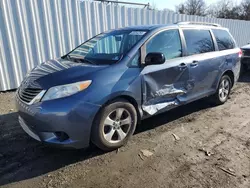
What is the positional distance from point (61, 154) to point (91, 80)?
1.17m

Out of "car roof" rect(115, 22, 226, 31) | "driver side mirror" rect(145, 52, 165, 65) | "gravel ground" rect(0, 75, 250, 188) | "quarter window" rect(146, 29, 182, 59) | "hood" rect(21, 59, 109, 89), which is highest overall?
"car roof" rect(115, 22, 226, 31)

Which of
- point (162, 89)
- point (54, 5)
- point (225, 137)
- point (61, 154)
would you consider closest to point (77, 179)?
point (61, 154)

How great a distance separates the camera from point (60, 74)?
3.12m

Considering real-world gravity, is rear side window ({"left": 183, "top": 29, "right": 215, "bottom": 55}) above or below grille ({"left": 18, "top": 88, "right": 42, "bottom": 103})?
above

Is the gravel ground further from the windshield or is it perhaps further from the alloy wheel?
the windshield

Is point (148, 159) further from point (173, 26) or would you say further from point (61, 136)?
point (173, 26)

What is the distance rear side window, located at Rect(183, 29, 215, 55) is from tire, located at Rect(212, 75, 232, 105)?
0.86 m

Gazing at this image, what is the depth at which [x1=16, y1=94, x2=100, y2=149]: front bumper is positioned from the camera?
9.26 feet

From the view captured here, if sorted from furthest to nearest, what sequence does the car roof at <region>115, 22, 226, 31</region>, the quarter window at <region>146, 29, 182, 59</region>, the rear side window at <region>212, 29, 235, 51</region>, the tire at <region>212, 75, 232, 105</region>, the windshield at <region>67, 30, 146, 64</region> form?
the tire at <region>212, 75, 232, 105</region> < the rear side window at <region>212, 29, 235, 51</region> < the car roof at <region>115, 22, 226, 31</region> < the quarter window at <region>146, 29, 182, 59</region> < the windshield at <region>67, 30, 146, 64</region>

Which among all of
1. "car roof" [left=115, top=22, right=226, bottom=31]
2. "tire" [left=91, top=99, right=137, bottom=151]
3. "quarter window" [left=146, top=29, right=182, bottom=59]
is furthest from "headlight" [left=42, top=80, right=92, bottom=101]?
"car roof" [left=115, top=22, right=226, bottom=31]

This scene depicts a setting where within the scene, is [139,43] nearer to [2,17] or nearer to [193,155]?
[193,155]

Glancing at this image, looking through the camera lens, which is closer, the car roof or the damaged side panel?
the damaged side panel

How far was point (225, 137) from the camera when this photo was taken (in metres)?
3.83

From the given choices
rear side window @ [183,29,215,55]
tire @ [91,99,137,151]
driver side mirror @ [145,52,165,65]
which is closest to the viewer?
tire @ [91,99,137,151]
